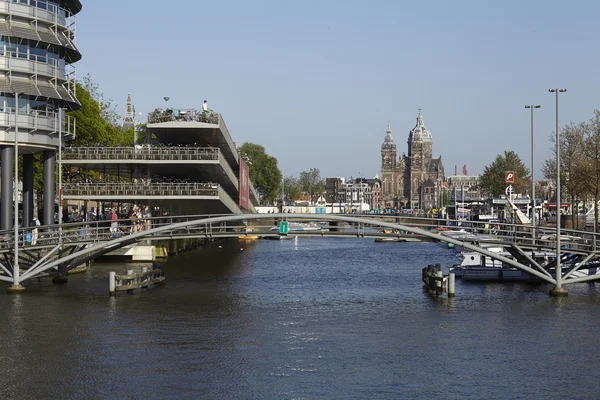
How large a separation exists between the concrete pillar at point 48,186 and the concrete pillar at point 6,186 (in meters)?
3.25

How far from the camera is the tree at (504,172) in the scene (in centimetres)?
13750

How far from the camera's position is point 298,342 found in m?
36.8

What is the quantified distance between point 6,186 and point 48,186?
4833mm

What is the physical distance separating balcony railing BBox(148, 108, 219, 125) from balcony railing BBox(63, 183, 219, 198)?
5.30 metres

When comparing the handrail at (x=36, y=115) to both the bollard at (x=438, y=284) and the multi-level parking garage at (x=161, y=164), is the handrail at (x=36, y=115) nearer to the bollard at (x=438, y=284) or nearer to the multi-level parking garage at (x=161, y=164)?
the multi-level parking garage at (x=161, y=164)

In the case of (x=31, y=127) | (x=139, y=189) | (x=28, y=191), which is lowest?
(x=28, y=191)

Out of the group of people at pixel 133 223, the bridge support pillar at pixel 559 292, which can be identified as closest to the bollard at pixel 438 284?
the bridge support pillar at pixel 559 292

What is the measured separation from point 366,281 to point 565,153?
32.5 m

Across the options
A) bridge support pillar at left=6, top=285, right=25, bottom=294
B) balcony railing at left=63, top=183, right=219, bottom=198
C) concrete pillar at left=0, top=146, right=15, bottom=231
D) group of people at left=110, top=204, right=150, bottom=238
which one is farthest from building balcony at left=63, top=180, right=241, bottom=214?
bridge support pillar at left=6, top=285, right=25, bottom=294

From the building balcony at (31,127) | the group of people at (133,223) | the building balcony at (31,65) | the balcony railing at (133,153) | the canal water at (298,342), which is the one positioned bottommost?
the canal water at (298,342)

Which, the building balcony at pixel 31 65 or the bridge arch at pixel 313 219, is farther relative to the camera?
the building balcony at pixel 31 65

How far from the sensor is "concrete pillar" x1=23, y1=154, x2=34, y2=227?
2625 inches

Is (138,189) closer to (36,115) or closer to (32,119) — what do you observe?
(36,115)

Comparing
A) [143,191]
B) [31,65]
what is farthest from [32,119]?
[143,191]
